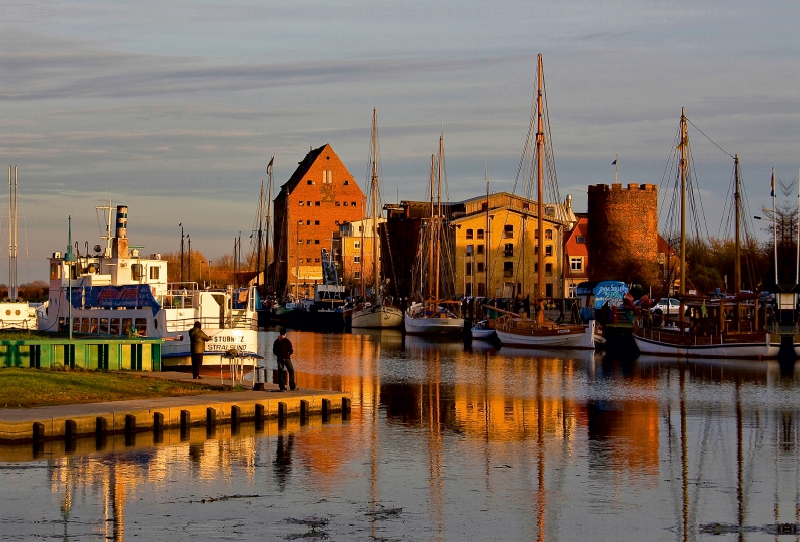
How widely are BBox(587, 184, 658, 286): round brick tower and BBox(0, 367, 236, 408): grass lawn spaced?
312 feet

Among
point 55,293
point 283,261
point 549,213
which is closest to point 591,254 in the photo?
point 549,213

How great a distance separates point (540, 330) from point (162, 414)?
5288cm

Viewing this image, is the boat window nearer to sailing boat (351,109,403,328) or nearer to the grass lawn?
the grass lawn

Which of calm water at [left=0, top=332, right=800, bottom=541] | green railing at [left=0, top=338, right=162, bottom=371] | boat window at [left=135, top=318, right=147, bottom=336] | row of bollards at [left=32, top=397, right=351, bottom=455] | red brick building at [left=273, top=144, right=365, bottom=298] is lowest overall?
calm water at [left=0, top=332, right=800, bottom=541]

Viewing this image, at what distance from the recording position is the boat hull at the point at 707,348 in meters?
69.2

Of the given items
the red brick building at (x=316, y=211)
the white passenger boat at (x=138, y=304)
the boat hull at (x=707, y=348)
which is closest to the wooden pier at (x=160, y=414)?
the white passenger boat at (x=138, y=304)

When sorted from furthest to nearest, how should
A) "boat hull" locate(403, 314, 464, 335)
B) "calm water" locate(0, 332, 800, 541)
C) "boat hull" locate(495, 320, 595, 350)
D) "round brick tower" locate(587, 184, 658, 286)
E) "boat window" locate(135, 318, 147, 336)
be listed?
"round brick tower" locate(587, 184, 658, 286) → "boat hull" locate(403, 314, 464, 335) → "boat hull" locate(495, 320, 595, 350) → "boat window" locate(135, 318, 147, 336) → "calm water" locate(0, 332, 800, 541)

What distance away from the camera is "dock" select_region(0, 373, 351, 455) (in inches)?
1158

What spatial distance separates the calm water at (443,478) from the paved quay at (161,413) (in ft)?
1.83

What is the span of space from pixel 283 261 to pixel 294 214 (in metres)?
13.7

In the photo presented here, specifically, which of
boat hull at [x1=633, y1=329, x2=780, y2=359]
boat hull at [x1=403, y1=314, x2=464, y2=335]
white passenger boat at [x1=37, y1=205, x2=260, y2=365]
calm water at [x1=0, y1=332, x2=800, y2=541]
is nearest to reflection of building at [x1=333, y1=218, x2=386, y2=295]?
boat hull at [x1=403, y1=314, x2=464, y2=335]

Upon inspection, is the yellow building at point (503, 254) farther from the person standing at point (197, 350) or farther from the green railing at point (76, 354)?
the person standing at point (197, 350)

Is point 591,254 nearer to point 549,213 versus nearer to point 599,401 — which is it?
point 549,213

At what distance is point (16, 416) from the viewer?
99.5 ft
